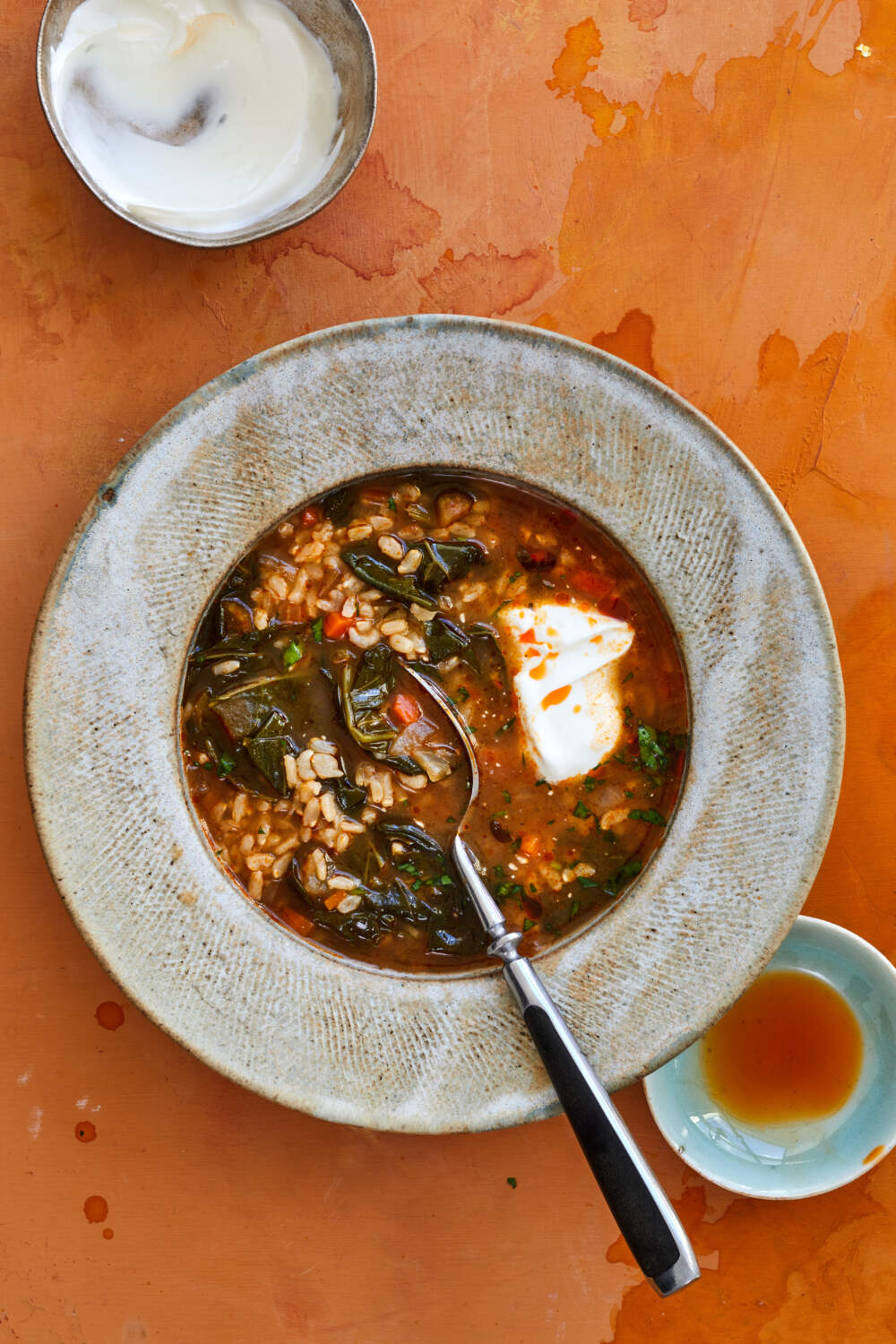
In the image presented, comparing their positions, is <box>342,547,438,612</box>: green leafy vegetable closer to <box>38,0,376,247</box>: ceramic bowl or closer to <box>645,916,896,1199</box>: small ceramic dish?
<box>38,0,376,247</box>: ceramic bowl

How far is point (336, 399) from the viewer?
235 cm

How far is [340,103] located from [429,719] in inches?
70.5

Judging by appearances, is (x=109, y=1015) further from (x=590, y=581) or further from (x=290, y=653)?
(x=590, y=581)

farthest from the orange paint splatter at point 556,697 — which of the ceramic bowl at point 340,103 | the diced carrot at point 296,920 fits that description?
the ceramic bowl at point 340,103

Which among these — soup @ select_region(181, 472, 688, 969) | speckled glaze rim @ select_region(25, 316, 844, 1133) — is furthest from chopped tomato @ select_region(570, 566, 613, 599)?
speckled glaze rim @ select_region(25, 316, 844, 1133)

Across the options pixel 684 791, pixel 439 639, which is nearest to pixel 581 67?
pixel 439 639

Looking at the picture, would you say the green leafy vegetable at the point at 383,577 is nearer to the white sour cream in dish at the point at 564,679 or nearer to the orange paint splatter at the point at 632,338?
the white sour cream in dish at the point at 564,679

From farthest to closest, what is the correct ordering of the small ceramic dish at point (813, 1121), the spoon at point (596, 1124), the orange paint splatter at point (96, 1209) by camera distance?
1. the orange paint splatter at point (96, 1209)
2. the small ceramic dish at point (813, 1121)
3. the spoon at point (596, 1124)

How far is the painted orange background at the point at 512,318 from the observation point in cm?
271

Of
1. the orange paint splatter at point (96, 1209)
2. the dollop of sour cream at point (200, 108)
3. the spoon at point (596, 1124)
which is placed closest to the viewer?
the spoon at point (596, 1124)

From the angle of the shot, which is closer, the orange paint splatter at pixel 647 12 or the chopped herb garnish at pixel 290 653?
the chopped herb garnish at pixel 290 653

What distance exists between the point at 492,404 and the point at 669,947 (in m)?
1.55

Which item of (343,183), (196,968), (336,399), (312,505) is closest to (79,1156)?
(196,968)

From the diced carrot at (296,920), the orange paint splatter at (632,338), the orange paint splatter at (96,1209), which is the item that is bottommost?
the orange paint splatter at (96,1209)
